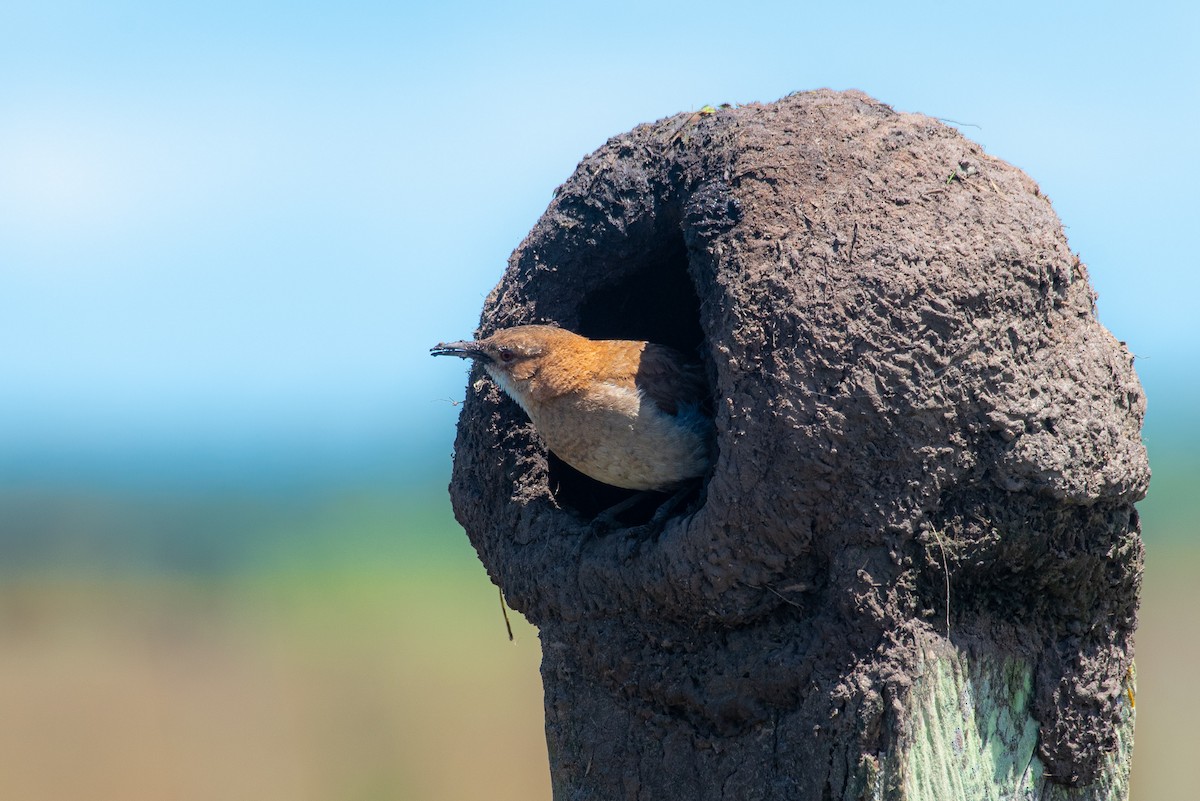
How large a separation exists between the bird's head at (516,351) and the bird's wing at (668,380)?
1.09 ft

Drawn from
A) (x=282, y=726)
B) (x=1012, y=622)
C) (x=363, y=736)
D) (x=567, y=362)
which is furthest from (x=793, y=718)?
(x=282, y=726)

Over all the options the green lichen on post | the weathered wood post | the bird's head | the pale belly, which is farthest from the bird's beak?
the green lichen on post

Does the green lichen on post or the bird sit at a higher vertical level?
the bird

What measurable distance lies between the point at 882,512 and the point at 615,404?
1394 mm

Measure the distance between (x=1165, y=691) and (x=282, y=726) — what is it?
40.6 feet

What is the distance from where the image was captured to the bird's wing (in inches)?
189

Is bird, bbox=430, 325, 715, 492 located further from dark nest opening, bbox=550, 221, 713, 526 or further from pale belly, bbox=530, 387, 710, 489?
dark nest opening, bbox=550, 221, 713, 526

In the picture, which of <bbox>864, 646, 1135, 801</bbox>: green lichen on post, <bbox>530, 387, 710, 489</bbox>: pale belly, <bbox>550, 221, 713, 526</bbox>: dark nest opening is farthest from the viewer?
<bbox>550, 221, 713, 526</bbox>: dark nest opening

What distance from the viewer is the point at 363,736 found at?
1622 centimetres

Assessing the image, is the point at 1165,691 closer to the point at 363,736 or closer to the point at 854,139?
the point at 363,736

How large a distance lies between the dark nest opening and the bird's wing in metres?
Answer: 0.21

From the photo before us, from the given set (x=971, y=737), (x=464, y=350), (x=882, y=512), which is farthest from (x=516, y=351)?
(x=971, y=737)

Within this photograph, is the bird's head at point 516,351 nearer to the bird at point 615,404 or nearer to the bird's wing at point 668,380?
the bird at point 615,404

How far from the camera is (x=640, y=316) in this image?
573 centimetres
